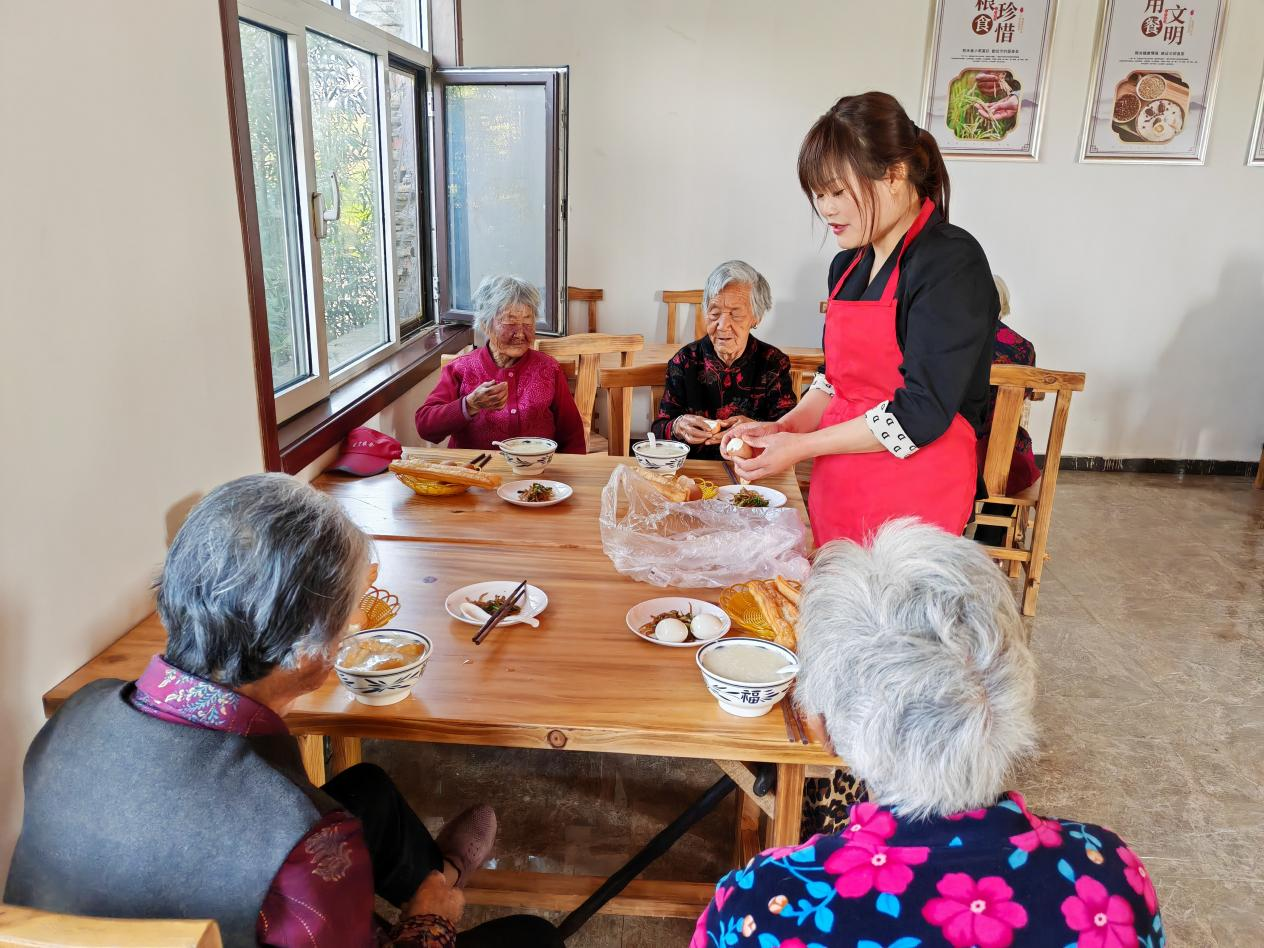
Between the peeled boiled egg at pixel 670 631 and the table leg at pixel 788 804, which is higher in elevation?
the peeled boiled egg at pixel 670 631

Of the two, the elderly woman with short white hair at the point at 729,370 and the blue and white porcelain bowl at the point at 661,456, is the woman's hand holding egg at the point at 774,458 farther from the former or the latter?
the elderly woman with short white hair at the point at 729,370

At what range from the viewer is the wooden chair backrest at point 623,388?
2.79 meters

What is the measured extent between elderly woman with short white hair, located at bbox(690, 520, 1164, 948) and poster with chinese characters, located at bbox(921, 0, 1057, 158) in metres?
4.29

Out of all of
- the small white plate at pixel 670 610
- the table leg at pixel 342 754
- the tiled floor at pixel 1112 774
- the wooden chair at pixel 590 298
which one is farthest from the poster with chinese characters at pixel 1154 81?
the table leg at pixel 342 754

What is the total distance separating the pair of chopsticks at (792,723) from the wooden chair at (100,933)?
2.53 feet

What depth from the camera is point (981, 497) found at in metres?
3.26

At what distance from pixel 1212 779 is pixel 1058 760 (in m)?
0.39

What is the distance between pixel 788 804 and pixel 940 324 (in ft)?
2.90

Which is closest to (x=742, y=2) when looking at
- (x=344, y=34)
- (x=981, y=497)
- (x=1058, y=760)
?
(x=344, y=34)

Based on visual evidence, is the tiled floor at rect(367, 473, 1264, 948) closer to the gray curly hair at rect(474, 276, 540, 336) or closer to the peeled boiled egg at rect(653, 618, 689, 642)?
the peeled boiled egg at rect(653, 618, 689, 642)

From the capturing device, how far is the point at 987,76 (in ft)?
15.0

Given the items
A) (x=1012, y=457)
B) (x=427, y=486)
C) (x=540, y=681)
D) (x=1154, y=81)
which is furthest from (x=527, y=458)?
(x=1154, y=81)

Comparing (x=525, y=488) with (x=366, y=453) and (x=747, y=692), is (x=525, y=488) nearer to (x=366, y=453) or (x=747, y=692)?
(x=366, y=453)

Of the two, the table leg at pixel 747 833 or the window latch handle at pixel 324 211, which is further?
the window latch handle at pixel 324 211
